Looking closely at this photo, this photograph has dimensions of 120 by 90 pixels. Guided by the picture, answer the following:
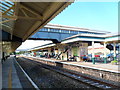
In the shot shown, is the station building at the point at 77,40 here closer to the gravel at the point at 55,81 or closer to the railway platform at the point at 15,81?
the gravel at the point at 55,81

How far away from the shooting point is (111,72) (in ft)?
32.6

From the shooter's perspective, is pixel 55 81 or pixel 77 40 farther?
pixel 77 40

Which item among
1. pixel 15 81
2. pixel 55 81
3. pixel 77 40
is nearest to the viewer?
pixel 15 81

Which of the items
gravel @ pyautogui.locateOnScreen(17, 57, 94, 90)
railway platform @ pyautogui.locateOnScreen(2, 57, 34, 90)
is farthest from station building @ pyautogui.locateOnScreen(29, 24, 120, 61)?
railway platform @ pyautogui.locateOnScreen(2, 57, 34, 90)

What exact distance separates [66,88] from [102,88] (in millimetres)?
2137

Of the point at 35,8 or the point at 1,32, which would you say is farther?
the point at 1,32

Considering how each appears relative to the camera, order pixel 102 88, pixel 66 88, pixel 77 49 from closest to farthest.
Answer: pixel 102 88
pixel 66 88
pixel 77 49

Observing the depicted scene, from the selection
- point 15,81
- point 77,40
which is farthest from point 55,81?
point 77,40

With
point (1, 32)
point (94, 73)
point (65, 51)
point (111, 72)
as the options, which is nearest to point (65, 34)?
point (65, 51)

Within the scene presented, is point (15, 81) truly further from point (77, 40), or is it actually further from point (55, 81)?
point (77, 40)

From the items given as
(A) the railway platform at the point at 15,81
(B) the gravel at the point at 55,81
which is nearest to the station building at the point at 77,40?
(B) the gravel at the point at 55,81

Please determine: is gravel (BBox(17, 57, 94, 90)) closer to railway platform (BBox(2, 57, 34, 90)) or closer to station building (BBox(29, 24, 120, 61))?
railway platform (BBox(2, 57, 34, 90))

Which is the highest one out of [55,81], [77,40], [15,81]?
[77,40]

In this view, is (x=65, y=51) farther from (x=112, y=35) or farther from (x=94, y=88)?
(x=94, y=88)
